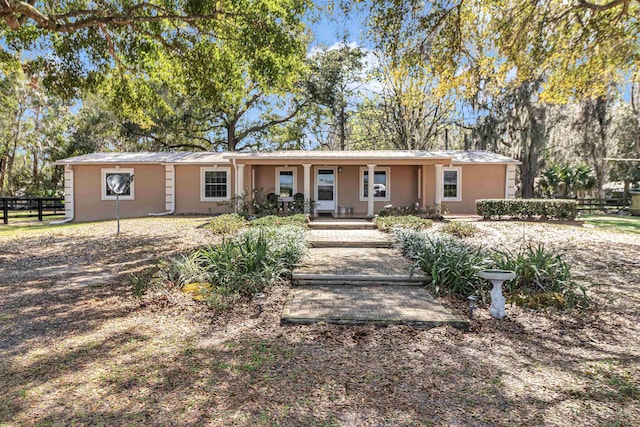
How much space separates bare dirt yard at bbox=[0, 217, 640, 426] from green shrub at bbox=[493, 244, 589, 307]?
265mm

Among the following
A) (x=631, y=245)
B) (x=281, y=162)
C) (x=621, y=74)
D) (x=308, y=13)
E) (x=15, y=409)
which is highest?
(x=308, y=13)

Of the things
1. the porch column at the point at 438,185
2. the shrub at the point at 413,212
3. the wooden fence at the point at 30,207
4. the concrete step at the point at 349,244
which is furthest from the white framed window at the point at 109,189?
the porch column at the point at 438,185

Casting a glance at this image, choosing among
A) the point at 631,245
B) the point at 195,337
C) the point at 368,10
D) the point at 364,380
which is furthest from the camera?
the point at 631,245

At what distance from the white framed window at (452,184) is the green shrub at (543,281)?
10.3 metres

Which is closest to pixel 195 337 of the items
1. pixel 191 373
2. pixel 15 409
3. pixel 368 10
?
pixel 191 373

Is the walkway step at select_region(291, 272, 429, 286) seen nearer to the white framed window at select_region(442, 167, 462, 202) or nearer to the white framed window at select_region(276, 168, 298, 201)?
the white framed window at select_region(276, 168, 298, 201)

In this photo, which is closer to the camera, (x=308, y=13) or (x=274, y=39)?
(x=274, y=39)

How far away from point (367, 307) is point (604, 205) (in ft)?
Result: 75.4

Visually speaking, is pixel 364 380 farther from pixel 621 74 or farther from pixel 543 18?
pixel 621 74

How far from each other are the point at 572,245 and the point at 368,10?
6.96 metres

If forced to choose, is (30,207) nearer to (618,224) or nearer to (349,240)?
(349,240)

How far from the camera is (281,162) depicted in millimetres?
13562

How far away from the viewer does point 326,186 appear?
15.3 metres

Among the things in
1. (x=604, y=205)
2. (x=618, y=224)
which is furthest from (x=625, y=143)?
(x=618, y=224)
